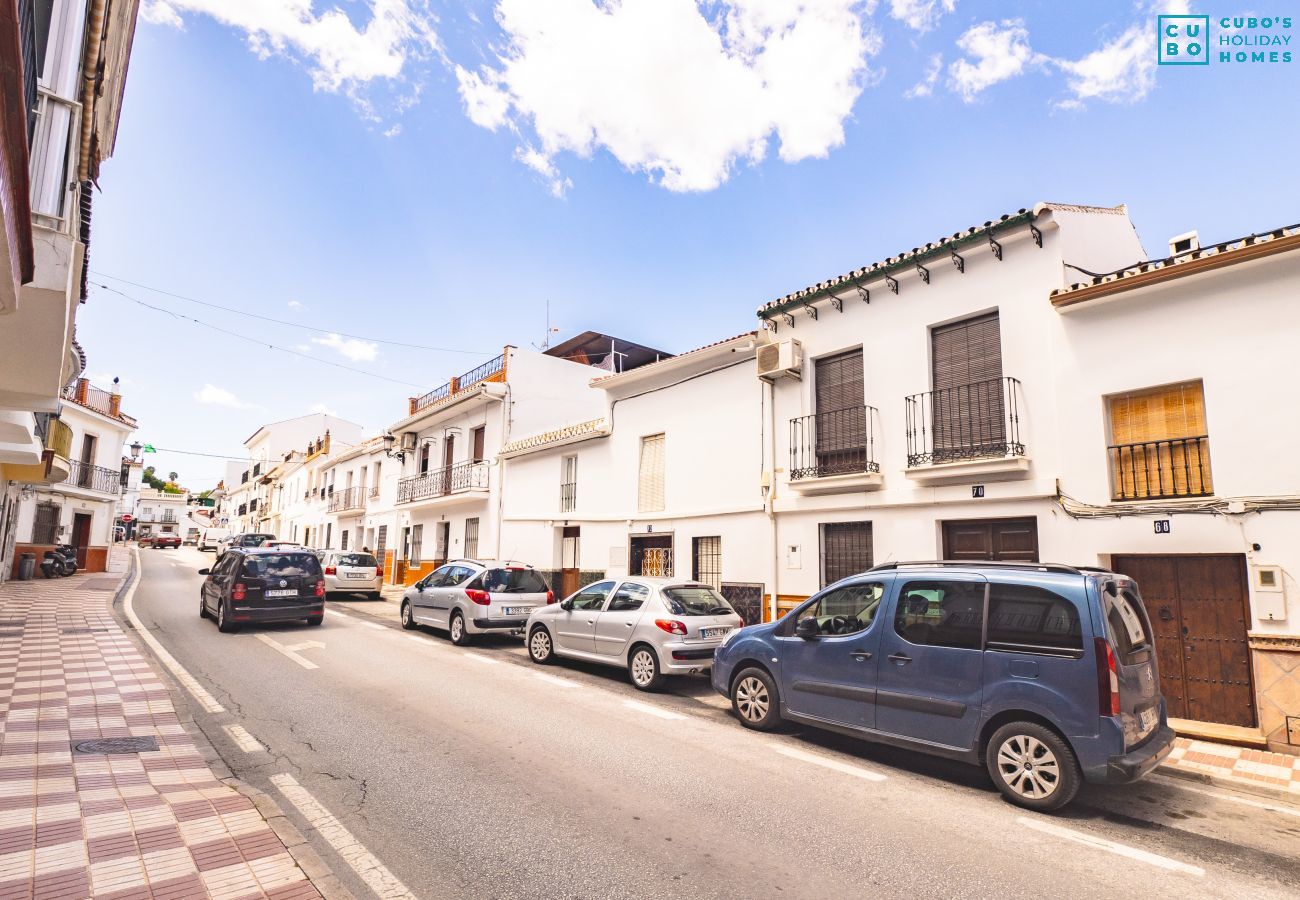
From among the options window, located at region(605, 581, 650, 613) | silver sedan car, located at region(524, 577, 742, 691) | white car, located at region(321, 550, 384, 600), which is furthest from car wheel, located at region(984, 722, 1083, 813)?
white car, located at region(321, 550, 384, 600)

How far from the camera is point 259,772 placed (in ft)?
17.1

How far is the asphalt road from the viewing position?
3715 mm

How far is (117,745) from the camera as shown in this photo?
223 inches

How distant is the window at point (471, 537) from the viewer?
70.7ft

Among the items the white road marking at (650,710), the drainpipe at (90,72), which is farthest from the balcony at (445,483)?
the drainpipe at (90,72)

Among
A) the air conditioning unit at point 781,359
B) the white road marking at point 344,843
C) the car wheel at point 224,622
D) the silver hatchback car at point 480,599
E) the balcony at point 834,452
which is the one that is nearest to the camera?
the white road marking at point 344,843

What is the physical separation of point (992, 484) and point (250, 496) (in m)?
64.5

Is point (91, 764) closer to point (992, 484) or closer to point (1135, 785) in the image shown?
point (1135, 785)

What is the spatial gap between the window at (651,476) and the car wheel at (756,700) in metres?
7.32

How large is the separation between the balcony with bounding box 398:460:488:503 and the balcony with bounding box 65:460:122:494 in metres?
14.0

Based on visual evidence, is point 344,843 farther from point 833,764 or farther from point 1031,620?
point 1031,620

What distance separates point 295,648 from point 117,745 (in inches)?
224

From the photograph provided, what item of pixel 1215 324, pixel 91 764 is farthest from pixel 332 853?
pixel 1215 324

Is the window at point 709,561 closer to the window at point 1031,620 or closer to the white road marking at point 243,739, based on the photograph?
the window at point 1031,620
